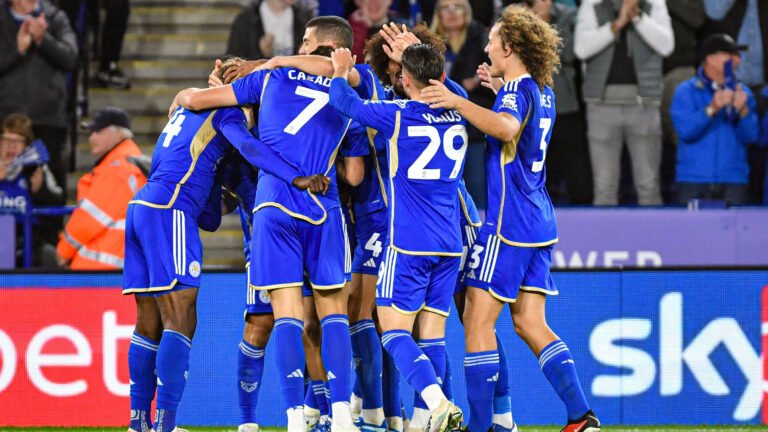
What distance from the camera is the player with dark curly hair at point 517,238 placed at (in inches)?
273

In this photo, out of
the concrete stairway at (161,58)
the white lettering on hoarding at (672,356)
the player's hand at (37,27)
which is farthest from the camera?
the concrete stairway at (161,58)

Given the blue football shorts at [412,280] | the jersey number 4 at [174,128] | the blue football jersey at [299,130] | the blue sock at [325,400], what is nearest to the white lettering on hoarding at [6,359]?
the jersey number 4 at [174,128]

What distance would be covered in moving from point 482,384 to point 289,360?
3.44ft

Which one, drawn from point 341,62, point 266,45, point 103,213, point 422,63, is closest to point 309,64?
point 341,62

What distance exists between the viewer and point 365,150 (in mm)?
7238

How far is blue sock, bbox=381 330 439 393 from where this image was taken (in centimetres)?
658

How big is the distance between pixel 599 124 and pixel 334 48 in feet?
15.1

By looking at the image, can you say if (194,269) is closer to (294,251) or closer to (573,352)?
(294,251)

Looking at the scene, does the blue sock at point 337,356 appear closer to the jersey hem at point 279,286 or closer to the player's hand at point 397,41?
the jersey hem at point 279,286

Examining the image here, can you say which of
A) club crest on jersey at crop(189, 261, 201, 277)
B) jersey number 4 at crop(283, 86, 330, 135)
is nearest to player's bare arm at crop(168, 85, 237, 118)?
jersey number 4 at crop(283, 86, 330, 135)

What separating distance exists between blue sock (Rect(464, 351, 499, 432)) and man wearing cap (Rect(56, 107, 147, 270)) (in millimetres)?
4148

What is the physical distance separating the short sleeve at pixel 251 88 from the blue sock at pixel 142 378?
1469 mm

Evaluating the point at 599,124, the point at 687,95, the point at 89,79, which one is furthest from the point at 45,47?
the point at 687,95

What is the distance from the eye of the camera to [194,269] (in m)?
7.15
